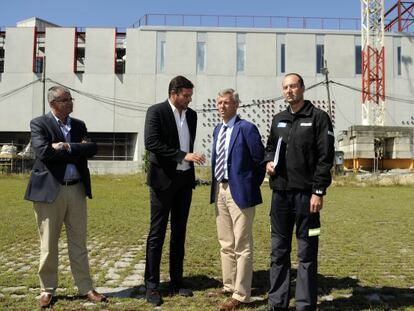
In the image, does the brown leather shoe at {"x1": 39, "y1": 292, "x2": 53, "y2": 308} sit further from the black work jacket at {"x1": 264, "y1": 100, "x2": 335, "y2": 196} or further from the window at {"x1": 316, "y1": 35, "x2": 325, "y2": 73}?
the window at {"x1": 316, "y1": 35, "x2": 325, "y2": 73}

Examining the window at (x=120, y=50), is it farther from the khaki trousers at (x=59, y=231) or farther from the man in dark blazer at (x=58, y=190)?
the khaki trousers at (x=59, y=231)

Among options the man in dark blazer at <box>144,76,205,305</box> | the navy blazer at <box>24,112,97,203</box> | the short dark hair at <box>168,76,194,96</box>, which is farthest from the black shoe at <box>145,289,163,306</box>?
the short dark hair at <box>168,76,194,96</box>

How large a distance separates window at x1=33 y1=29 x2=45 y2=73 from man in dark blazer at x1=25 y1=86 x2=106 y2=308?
41.5m

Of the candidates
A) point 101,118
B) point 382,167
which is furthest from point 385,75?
point 101,118

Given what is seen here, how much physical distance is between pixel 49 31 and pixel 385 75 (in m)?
30.5

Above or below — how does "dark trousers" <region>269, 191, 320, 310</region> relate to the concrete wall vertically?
below

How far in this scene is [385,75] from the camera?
140 ft

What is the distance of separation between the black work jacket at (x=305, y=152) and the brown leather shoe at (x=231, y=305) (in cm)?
108

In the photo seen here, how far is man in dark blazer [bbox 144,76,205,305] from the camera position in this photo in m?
4.63

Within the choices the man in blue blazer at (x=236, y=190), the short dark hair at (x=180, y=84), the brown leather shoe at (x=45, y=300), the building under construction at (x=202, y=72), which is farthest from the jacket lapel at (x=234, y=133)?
the building under construction at (x=202, y=72)

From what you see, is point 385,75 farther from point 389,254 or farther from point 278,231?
point 278,231

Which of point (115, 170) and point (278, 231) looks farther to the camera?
point (115, 170)

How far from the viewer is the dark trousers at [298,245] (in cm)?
399

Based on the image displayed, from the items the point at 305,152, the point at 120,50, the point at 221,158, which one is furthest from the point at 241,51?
the point at 305,152
